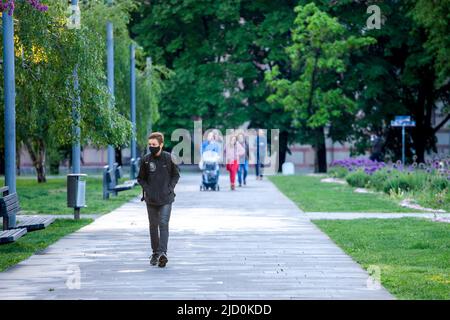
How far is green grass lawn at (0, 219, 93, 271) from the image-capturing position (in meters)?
16.3

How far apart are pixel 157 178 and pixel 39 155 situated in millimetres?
31178

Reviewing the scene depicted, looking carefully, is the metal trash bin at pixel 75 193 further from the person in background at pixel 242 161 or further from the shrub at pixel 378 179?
the person in background at pixel 242 161

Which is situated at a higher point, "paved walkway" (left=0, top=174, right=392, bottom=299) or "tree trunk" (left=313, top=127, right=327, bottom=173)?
"tree trunk" (left=313, top=127, right=327, bottom=173)

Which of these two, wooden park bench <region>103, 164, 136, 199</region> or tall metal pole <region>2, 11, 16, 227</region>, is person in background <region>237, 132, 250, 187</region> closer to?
wooden park bench <region>103, 164, 136, 199</region>

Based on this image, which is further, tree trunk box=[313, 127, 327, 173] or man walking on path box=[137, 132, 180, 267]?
tree trunk box=[313, 127, 327, 173]

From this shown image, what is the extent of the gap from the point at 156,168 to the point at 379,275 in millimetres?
3188

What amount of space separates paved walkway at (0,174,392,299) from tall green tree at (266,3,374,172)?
30128mm

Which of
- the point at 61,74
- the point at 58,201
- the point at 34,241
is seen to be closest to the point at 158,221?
the point at 34,241

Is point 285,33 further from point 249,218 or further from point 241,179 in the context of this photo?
point 249,218

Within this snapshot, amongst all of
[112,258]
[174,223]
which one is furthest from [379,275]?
[174,223]

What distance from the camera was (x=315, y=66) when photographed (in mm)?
54719

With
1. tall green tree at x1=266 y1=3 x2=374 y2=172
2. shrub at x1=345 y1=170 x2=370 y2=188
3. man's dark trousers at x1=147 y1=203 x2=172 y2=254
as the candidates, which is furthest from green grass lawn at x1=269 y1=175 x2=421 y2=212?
tall green tree at x1=266 y1=3 x2=374 y2=172

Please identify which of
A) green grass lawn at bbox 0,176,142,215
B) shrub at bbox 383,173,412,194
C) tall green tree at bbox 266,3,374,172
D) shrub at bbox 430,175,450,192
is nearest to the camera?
green grass lawn at bbox 0,176,142,215

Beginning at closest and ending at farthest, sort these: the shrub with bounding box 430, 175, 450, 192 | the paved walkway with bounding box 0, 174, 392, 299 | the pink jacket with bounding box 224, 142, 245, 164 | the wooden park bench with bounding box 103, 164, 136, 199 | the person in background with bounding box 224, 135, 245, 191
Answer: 1. the paved walkway with bounding box 0, 174, 392, 299
2. the shrub with bounding box 430, 175, 450, 192
3. the wooden park bench with bounding box 103, 164, 136, 199
4. the person in background with bounding box 224, 135, 245, 191
5. the pink jacket with bounding box 224, 142, 245, 164
